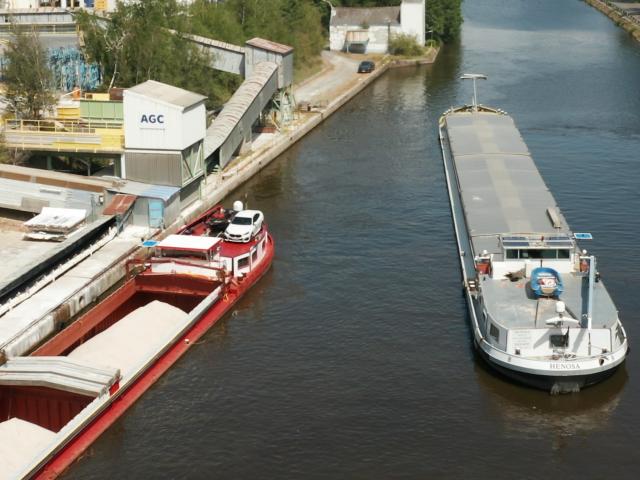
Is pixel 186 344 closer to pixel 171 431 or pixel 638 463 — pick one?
pixel 171 431

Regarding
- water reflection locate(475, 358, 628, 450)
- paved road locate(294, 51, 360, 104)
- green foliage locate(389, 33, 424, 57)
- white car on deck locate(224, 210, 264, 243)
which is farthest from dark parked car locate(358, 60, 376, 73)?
water reflection locate(475, 358, 628, 450)

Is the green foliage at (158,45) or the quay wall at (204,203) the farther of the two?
the green foliage at (158,45)

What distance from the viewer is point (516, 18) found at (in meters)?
189

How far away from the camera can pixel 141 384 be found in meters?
44.0

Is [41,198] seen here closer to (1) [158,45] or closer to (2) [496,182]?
(2) [496,182]

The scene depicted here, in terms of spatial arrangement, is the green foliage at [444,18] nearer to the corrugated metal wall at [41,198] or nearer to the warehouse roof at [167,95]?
the warehouse roof at [167,95]

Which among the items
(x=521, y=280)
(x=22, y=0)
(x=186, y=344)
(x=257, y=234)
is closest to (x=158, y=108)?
(x=257, y=234)

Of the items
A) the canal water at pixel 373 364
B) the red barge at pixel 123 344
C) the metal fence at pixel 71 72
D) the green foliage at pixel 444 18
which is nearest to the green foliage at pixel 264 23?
the metal fence at pixel 71 72

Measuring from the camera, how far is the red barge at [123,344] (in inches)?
1554

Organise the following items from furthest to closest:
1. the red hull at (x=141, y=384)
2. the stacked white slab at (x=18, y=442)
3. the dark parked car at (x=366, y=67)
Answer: the dark parked car at (x=366, y=67) < the red hull at (x=141, y=384) < the stacked white slab at (x=18, y=442)

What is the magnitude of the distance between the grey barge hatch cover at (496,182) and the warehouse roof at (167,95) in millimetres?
18368

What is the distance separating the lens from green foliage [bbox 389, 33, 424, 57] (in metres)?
142

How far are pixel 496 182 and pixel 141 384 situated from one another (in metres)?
31.4

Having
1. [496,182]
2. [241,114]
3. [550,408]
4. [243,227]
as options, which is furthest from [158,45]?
[550,408]
